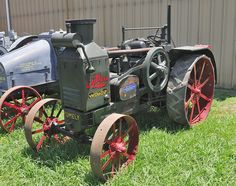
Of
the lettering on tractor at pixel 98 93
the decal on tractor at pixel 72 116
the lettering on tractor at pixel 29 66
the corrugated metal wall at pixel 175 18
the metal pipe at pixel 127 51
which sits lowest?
the decal on tractor at pixel 72 116

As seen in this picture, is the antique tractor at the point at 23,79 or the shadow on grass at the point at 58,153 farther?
the antique tractor at the point at 23,79

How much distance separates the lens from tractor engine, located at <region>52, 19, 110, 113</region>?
3279mm

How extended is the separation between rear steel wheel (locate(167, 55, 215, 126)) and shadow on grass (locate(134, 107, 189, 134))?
6.7 inches

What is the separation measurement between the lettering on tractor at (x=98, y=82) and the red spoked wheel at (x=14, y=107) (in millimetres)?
1624

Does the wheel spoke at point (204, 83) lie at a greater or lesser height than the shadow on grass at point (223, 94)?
greater

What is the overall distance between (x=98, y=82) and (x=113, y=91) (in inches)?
16.4

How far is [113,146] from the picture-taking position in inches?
130

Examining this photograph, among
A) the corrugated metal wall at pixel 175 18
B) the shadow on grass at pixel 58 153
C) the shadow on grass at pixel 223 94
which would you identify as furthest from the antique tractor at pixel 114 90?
the corrugated metal wall at pixel 175 18

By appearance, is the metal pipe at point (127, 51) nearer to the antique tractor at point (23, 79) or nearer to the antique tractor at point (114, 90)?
the antique tractor at point (114, 90)

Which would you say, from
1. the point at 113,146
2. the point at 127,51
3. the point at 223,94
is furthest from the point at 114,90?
the point at 223,94

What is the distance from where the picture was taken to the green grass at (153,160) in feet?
10.5

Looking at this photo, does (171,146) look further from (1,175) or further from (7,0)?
(7,0)

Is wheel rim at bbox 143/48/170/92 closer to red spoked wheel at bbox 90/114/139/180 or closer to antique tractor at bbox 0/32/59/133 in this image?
red spoked wheel at bbox 90/114/139/180

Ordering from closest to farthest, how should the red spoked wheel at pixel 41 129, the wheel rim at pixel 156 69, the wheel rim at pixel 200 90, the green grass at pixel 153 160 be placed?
the green grass at pixel 153 160 < the red spoked wheel at pixel 41 129 < the wheel rim at pixel 156 69 < the wheel rim at pixel 200 90
